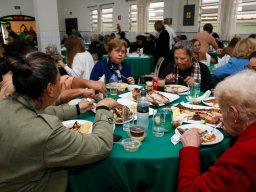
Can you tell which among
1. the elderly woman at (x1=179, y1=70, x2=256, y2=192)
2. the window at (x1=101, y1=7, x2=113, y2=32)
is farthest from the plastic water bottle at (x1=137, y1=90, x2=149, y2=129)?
the window at (x1=101, y1=7, x2=113, y2=32)

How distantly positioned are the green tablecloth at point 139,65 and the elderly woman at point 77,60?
240 cm

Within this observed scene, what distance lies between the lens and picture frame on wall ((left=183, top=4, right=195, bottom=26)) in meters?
9.83

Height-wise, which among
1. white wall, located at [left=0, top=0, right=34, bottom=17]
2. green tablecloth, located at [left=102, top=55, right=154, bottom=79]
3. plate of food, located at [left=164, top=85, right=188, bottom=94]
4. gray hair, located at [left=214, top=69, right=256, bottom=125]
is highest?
white wall, located at [left=0, top=0, right=34, bottom=17]

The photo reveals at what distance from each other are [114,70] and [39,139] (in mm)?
2264

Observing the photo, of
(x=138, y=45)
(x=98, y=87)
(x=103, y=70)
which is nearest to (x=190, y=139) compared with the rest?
(x=98, y=87)

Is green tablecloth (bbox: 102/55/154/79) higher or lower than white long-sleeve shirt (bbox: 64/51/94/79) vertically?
lower

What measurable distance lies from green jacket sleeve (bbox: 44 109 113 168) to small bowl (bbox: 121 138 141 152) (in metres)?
0.13

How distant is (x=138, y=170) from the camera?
51.5 inches

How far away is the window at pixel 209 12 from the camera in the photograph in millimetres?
9406

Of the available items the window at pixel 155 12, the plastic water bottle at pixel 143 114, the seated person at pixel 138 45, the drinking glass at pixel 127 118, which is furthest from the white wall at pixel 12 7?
the plastic water bottle at pixel 143 114

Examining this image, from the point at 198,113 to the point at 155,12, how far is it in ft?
35.1

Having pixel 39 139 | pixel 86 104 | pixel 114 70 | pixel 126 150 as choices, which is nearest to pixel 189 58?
pixel 114 70

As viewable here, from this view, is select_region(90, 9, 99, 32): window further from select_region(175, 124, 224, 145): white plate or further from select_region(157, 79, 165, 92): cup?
select_region(175, 124, 224, 145): white plate

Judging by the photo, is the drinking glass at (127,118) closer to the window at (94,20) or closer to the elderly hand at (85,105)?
the elderly hand at (85,105)
